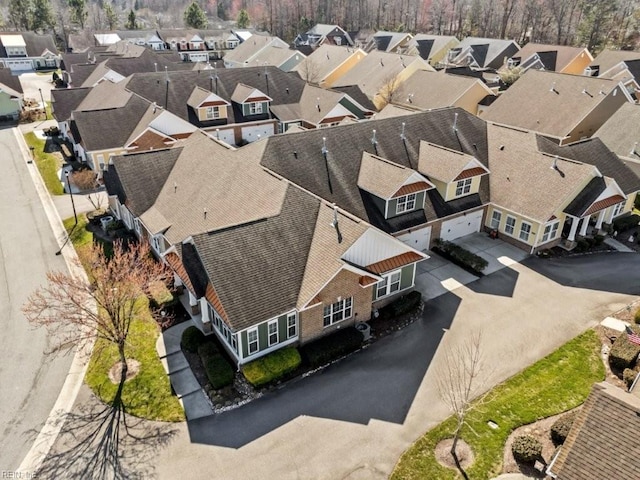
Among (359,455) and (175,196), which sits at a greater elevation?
(175,196)

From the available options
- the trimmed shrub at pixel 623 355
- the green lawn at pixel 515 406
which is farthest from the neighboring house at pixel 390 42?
the green lawn at pixel 515 406

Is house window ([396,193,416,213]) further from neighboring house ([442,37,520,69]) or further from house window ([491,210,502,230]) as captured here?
neighboring house ([442,37,520,69])

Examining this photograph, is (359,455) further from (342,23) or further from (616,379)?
(342,23)

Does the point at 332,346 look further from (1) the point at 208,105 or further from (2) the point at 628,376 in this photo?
(1) the point at 208,105

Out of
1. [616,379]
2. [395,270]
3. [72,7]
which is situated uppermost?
[72,7]

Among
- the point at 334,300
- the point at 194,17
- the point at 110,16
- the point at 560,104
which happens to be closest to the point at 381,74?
the point at 560,104

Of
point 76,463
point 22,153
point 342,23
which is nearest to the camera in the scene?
point 76,463

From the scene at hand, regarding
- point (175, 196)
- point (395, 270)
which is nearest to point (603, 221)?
point (395, 270)
